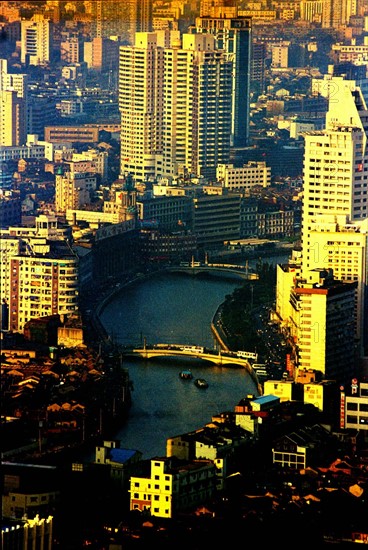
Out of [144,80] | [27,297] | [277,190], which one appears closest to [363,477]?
[27,297]

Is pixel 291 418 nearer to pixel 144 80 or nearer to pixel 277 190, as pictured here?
pixel 277 190

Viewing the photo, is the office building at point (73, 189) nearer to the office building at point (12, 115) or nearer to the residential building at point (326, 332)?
the office building at point (12, 115)

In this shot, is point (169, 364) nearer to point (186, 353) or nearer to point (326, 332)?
point (186, 353)

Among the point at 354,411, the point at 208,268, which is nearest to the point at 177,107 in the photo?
the point at 208,268

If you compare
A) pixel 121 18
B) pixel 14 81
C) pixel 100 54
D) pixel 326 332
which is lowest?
pixel 326 332

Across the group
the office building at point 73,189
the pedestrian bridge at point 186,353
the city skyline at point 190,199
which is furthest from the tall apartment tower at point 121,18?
the pedestrian bridge at point 186,353

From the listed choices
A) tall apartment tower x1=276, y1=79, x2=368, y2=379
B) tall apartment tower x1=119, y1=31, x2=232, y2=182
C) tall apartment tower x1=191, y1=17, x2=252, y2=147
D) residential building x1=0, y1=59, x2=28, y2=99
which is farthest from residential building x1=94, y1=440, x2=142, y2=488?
residential building x1=0, y1=59, x2=28, y2=99

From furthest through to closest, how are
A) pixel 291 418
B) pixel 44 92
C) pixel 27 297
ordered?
pixel 44 92 → pixel 27 297 → pixel 291 418
